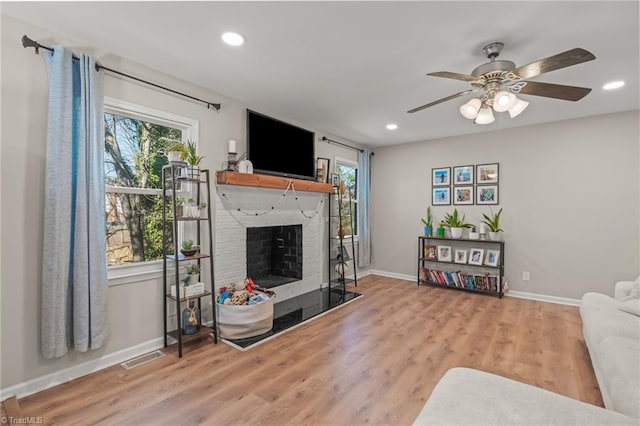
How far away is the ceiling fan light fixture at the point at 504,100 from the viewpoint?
2.20 m

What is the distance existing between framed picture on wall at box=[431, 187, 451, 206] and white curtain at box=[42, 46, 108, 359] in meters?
4.64

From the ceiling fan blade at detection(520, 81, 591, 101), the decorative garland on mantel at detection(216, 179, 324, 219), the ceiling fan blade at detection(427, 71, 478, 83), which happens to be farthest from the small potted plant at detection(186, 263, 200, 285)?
the ceiling fan blade at detection(520, 81, 591, 101)

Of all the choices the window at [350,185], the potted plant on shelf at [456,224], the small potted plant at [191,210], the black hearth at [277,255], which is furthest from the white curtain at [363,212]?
the small potted plant at [191,210]

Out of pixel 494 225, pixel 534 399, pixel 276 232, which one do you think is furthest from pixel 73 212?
pixel 494 225

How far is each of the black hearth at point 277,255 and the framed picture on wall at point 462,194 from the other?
2.64 m

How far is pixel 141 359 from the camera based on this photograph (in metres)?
2.57

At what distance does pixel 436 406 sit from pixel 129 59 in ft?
10.6

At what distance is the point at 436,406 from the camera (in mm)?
1318

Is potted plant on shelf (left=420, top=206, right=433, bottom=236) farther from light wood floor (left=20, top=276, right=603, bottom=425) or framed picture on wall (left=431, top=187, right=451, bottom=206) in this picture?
light wood floor (left=20, top=276, right=603, bottom=425)

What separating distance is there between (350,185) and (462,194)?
1872 millimetres

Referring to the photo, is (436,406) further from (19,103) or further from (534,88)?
(19,103)

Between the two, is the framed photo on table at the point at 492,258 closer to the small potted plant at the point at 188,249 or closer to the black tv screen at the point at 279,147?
the black tv screen at the point at 279,147

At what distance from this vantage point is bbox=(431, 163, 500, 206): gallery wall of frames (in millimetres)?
4738

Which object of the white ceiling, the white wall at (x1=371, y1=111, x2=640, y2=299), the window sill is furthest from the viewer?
the white wall at (x1=371, y1=111, x2=640, y2=299)
